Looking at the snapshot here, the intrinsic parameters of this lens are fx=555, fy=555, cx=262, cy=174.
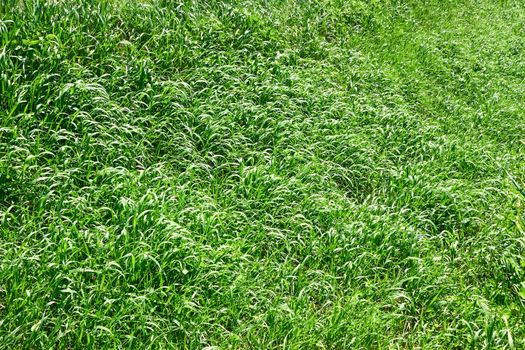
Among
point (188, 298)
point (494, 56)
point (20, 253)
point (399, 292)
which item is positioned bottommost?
point (20, 253)

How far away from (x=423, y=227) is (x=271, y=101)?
6.53ft

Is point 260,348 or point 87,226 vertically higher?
point 260,348

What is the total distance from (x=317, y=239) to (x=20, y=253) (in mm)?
2074

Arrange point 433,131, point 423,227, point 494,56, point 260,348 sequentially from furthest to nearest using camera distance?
point 494,56 < point 433,131 < point 423,227 < point 260,348

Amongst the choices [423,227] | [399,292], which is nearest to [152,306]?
[399,292]

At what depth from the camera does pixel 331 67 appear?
6895mm

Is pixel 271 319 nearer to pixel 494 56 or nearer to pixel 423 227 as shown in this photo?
pixel 423 227

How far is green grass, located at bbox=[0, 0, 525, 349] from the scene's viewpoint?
3373 mm

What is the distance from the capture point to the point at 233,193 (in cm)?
441

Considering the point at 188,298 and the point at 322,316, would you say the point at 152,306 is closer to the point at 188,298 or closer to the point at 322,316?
the point at 188,298

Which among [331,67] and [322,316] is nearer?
[322,316]

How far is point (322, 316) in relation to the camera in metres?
3.65

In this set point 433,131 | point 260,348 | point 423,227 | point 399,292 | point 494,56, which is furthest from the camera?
point 494,56

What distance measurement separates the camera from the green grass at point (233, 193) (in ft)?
11.1
